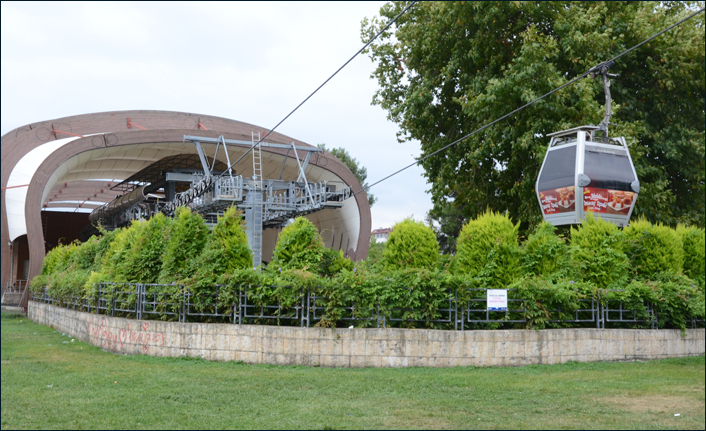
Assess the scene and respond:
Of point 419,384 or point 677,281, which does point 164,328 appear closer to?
point 419,384

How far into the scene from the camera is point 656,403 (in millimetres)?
7984

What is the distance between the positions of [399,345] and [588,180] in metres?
8.83

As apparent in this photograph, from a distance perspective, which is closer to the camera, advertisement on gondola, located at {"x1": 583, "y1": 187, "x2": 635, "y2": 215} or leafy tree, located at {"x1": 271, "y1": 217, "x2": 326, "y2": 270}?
leafy tree, located at {"x1": 271, "y1": 217, "x2": 326, "y2": 270}

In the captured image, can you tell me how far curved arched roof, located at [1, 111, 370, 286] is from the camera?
30.9 m

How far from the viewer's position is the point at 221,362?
1150 cm

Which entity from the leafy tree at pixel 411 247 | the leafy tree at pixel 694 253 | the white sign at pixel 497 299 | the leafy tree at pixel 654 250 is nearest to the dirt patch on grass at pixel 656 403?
the white sign at pixel 497 299

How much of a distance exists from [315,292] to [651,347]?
22.0ft

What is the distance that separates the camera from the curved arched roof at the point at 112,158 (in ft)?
101

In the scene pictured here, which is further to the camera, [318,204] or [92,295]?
[318,204]

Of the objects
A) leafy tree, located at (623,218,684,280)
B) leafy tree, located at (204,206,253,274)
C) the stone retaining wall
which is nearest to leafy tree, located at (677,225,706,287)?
leafy tree, located at (623,218,684,280)

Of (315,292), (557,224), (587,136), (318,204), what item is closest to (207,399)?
(315,292)

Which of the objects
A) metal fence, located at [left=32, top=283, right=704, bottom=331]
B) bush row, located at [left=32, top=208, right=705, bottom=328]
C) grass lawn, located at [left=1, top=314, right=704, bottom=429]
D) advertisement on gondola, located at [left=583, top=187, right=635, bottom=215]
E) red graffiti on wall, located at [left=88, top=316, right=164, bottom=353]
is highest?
advertisement on gondola, located at [left=583, top=187, right=635, bottom=215]

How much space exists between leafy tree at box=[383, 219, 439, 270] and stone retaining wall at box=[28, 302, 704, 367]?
2103mm

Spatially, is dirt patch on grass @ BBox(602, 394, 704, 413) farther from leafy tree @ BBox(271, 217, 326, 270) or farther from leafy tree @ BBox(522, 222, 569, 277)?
leafy tree @ BBox(271, 217, 326, 270)
